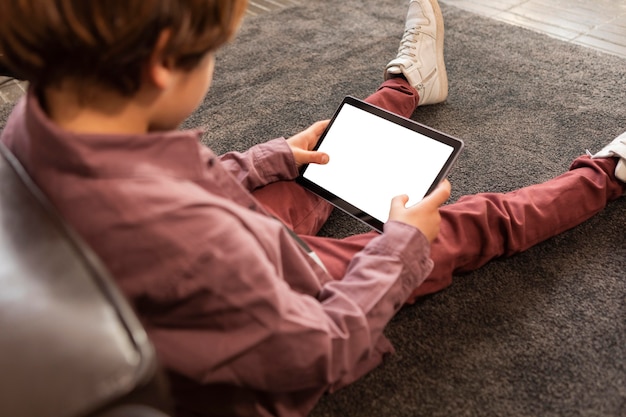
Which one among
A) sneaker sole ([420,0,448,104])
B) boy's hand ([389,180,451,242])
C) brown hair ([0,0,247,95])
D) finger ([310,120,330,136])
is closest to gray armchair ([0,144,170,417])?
brown hair ([0,0,247,95])

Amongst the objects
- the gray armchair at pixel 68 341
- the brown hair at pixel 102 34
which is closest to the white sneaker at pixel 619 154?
the brown hair at pixel 102 34

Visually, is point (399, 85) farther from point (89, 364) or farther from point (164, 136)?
point (89, 364)

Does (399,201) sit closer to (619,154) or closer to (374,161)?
(374,161)

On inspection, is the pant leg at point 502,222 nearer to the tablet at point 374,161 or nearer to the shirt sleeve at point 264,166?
the tablet at point 374,161

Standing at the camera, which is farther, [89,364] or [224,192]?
[224,192]

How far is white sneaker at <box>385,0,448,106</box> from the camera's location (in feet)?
4.17

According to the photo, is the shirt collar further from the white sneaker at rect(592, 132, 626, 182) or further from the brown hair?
the white sneaker at rect(592, 132, 626, 182)

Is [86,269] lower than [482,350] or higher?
higher

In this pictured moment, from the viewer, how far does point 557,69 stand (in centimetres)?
150

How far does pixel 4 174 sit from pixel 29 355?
20 cm

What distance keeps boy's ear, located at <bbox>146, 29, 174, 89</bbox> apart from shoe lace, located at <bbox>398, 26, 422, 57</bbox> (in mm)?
914

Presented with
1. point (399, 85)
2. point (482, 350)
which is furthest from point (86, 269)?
point (399, 85)

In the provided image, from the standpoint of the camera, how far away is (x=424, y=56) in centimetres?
132

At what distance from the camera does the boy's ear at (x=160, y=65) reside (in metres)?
0.49
